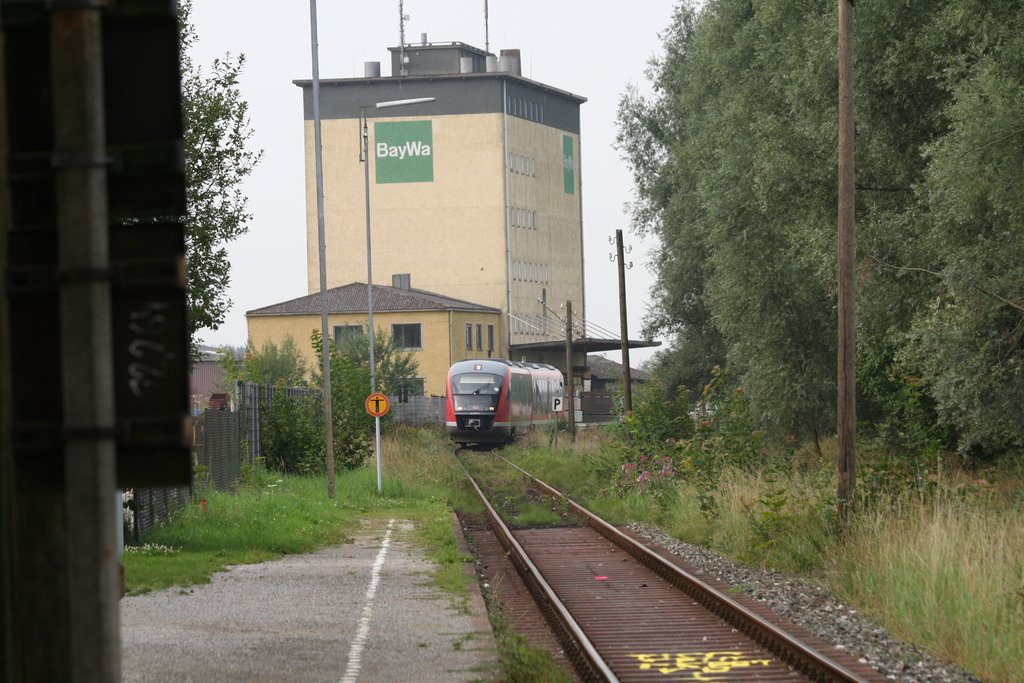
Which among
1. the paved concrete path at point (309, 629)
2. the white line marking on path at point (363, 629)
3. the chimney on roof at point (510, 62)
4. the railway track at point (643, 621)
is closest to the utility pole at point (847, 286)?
the railway track at point (643, 621)

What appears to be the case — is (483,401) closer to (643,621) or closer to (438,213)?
(643,621)

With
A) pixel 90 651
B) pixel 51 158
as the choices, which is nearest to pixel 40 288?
pixel 51 158

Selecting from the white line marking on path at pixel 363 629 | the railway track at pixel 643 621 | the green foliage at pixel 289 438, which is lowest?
the railway track at pixel 643 621

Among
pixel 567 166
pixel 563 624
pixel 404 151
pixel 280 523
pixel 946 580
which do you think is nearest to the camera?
pixel 946 580

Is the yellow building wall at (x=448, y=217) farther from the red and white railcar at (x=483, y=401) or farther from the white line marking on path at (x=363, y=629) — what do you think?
the white line marking on path at (x=363, y=629)

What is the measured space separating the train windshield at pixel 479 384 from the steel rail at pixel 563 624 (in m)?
33.4

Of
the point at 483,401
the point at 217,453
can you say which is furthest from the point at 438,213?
the point at 217,453

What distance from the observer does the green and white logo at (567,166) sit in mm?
106938

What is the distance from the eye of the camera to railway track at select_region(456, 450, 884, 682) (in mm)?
10836

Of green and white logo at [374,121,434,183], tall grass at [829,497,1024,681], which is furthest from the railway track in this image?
green and white logo at [374,121,434,183]

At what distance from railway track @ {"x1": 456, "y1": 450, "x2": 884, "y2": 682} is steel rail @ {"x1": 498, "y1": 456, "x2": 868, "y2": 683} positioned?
0.01 m

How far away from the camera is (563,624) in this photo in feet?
42.2

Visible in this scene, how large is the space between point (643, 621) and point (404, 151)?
8776 centimetres

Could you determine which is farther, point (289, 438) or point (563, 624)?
point (289, 438)
